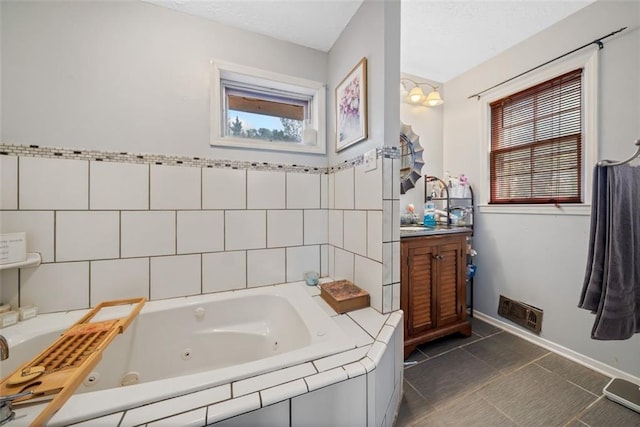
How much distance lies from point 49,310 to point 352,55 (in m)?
2.11

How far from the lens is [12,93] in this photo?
3.51 ft

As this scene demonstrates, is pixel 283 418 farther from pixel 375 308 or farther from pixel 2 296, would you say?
pixel 2 296

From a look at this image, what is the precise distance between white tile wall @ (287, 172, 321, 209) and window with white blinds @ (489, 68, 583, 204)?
5.24ft

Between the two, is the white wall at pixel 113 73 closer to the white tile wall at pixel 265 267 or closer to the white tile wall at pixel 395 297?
the white tile wall at pixel 265 267

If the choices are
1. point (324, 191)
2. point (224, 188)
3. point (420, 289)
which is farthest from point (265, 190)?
point (420, 289)

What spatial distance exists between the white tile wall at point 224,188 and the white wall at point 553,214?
2022 millimetres

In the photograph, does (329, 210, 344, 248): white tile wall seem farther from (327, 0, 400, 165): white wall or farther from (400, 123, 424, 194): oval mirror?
(400, 123, 424, 194): oval mirror

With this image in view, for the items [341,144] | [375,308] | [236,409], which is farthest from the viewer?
[341,144]

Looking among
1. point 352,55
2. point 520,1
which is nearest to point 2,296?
point 352,55

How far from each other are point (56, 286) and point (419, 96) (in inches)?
112

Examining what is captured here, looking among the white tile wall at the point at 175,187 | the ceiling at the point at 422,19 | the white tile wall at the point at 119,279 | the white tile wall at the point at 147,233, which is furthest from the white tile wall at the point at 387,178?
the white tile wall at the point at 119,279

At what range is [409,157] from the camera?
216cm

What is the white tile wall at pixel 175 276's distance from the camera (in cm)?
131

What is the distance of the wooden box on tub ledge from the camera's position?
1.18m
